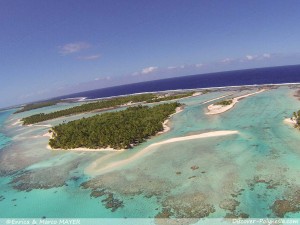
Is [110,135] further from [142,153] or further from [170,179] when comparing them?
[170,179]

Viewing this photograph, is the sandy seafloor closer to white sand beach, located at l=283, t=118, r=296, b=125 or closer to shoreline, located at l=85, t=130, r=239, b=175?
shoreline, located at l=85, t=130, r=239, b=175

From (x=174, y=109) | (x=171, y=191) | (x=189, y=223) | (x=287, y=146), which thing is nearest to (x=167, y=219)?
(x=189, y=223)

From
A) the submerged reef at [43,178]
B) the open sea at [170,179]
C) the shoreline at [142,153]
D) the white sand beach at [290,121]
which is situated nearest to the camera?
the open sea at [170,179]

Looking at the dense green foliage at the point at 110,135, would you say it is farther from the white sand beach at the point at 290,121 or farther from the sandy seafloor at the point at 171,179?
the white sand beach at the point at 290,121

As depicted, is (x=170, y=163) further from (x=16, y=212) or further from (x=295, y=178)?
(x=16, y=212)

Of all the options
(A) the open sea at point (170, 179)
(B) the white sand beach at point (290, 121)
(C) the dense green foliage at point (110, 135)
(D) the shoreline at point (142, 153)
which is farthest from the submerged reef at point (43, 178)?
(B) the white sand beach at point (290, 121)

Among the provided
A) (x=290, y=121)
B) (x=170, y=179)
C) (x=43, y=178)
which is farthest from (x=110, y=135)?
(x=290, y=121)

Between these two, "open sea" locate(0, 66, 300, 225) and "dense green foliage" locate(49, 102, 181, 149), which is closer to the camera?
"open sea" locate(0, 66, 300, 225)

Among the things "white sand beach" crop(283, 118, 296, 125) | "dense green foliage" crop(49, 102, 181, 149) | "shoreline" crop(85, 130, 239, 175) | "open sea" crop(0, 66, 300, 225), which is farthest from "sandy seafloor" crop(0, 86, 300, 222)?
"dense green foliage" crop(49, 102, 181, 149)

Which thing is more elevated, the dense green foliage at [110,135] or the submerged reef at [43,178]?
the dense green foliage at [110,135]
